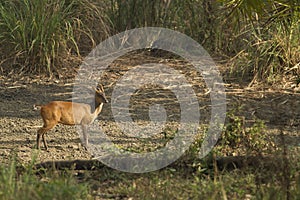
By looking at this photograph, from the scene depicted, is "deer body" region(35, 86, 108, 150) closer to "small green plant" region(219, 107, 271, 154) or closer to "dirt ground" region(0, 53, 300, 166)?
"dirt ground" region(0, 53, 300, 166)

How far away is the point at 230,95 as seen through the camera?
26.9 ft

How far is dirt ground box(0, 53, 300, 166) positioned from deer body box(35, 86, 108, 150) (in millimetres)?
226

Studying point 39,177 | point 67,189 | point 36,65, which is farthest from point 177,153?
point 36,65

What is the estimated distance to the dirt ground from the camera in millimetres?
6672

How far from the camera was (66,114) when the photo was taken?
6.42m

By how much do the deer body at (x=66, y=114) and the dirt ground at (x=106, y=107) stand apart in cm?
23

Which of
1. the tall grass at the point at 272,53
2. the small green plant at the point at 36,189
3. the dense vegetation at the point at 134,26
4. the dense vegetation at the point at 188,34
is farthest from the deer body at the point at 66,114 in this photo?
the tall grass at the point at 272,53

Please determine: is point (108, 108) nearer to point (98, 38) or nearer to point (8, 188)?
point (98, 38)

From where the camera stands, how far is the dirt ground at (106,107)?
6.67 m

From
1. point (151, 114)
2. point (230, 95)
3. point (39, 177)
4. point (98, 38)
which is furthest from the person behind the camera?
point (98, 38)

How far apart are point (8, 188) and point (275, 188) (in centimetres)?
173

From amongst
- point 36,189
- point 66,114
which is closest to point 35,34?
point 66,114

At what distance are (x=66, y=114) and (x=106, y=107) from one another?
1.50 metres

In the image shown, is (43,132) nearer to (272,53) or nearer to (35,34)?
(35,34)
